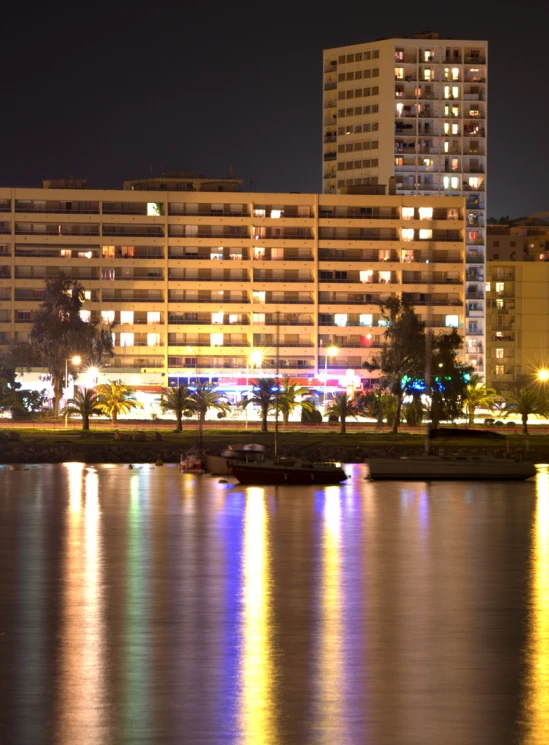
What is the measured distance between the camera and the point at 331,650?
21078 mm

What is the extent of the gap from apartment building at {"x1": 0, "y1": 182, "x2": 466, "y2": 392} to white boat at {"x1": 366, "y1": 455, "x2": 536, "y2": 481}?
295ft

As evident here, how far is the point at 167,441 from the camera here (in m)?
81.0

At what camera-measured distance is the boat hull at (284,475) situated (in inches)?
2303

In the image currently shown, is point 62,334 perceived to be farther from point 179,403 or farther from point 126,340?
point 179,403

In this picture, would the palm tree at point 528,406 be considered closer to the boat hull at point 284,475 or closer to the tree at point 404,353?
the tree at point 404,353

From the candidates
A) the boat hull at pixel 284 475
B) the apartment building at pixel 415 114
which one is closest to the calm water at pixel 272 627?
the boat hull at pixel 284 475

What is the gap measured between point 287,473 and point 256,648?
37.3 metres

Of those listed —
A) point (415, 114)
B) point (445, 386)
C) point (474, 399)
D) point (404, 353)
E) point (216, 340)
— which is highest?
point (415, 114)

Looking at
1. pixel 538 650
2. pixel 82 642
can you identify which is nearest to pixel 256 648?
pixel 82 642

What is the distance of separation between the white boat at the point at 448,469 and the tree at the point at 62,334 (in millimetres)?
61573

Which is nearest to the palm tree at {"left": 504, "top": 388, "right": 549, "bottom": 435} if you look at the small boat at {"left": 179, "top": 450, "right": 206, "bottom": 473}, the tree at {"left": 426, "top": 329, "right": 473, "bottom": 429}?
the tree at {"left": 426, "top": 329, "right": 473, "bottom": 429}

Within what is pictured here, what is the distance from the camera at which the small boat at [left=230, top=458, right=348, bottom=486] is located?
192 ft

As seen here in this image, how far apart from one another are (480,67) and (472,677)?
178m

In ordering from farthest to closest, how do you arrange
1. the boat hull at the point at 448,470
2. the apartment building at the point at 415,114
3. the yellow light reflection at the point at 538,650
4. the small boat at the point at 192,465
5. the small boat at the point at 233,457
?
the apartment building at the point at 415,114 < the small boat at the point at 192,465 < the small boat at the point at 233,457 < the boat hull at the point at 448,470 < the yellow light reflection at the point at 538,650
